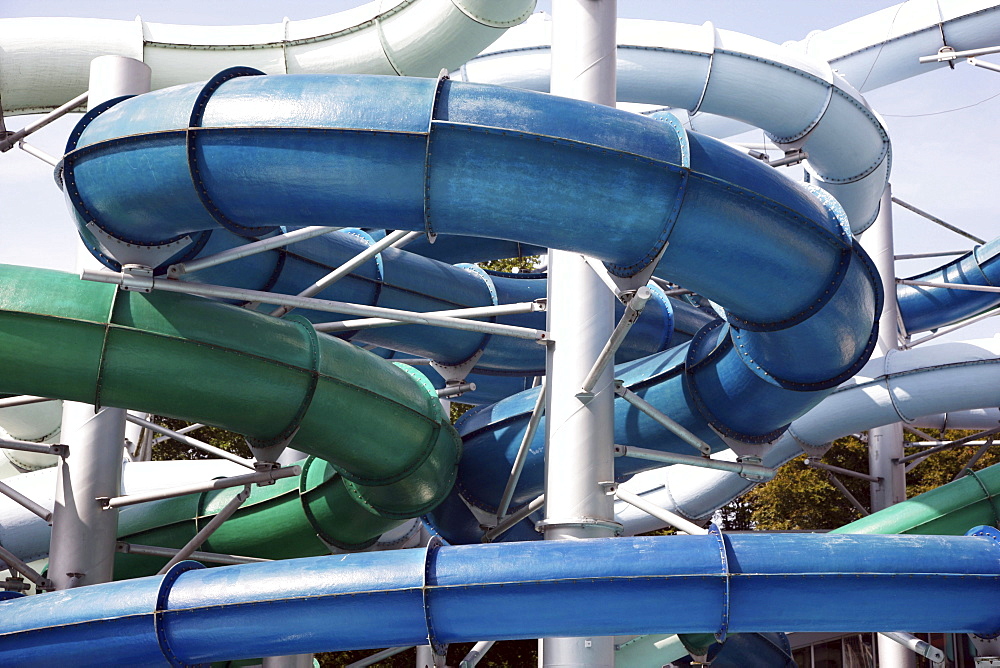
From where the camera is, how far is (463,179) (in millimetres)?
6320

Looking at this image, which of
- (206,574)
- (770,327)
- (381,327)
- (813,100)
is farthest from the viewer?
(813,100)

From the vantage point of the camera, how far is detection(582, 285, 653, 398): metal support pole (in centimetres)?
686

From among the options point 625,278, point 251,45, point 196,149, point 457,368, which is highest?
point 251,45

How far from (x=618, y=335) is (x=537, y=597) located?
175cm

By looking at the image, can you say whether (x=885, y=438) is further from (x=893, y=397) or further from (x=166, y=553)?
(x=166, y=553)

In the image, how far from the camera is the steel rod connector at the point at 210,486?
821 centimetres

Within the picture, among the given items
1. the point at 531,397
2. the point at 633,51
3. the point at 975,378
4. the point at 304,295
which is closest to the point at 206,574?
the point at 304,295

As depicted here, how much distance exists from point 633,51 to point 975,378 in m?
4.84

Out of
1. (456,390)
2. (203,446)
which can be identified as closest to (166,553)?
(203,446)

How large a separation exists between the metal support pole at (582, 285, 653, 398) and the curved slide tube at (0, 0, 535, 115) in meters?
4.03

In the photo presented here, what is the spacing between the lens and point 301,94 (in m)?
6.41

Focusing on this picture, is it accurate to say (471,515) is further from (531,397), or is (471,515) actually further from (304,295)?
(304,295)

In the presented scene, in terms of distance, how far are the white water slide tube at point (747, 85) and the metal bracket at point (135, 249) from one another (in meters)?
5.84

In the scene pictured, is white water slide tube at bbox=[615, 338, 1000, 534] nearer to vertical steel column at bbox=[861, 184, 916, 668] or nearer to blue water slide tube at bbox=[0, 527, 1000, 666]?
vertical steel column at bbox=[861, 184, 916, 668]
